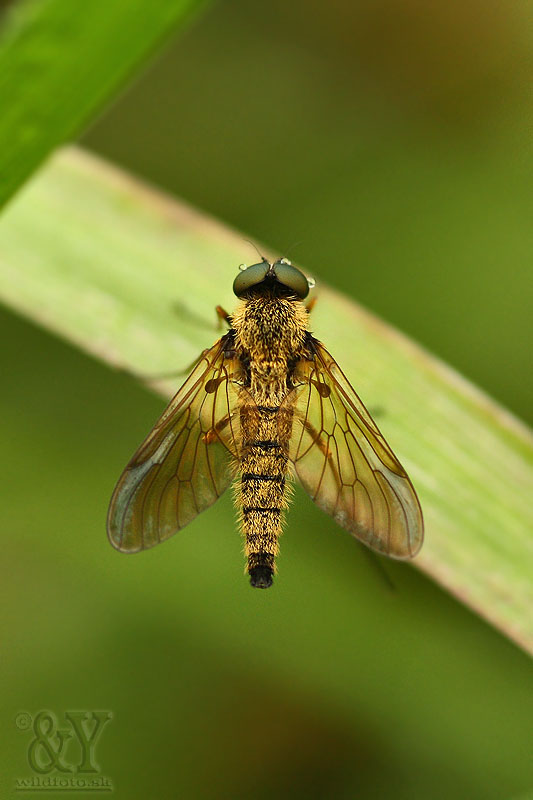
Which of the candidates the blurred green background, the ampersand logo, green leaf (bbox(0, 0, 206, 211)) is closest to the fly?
the blurred green background

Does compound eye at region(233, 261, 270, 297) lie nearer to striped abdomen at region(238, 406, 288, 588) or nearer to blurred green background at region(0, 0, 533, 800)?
blurred green background at region(0, 0, 533, 800)

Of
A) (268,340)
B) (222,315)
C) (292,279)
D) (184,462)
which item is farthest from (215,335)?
(184,462)

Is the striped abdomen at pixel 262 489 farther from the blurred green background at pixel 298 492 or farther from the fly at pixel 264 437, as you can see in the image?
the blurred green background at pixel 298 492

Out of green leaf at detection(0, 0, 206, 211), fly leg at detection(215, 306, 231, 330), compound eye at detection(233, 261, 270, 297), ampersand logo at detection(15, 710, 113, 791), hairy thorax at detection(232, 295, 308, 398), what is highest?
compound eye at detection(233, 261, 270, 297)

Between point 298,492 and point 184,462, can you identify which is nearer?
point 184,462

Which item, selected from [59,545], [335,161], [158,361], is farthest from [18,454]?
[335,161]

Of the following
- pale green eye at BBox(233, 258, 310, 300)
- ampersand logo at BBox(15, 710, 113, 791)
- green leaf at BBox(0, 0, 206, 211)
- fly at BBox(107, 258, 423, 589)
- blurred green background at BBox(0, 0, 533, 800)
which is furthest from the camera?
blurred green background at BBox(0, 0, 533, 800)

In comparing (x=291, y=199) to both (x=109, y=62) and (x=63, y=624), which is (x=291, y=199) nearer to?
(x=63, y=624)

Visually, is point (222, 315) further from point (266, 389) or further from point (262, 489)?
point (262, 489)
